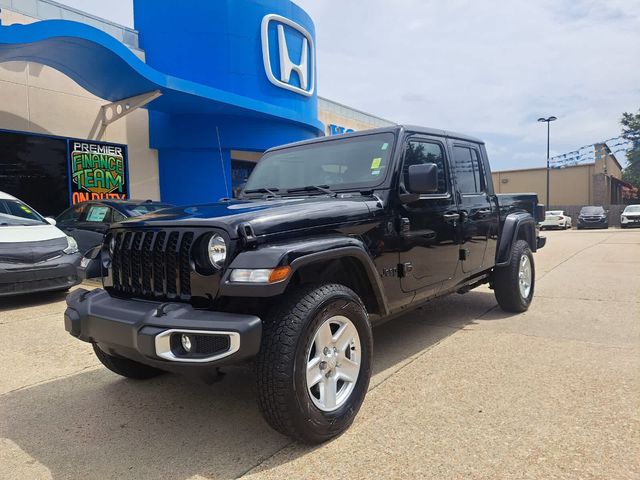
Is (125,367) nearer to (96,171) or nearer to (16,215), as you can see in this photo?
(16,215)

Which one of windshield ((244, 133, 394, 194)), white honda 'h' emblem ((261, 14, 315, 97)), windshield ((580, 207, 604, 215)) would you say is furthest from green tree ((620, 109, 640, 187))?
windshield ((244, 133, 394, 194))

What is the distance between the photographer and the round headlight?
2.57m

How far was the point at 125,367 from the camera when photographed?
3520mm

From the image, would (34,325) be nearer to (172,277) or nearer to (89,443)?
(89,443)

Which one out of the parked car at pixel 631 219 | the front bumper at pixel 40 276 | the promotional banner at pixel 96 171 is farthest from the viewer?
the parked car at pixel 631 219

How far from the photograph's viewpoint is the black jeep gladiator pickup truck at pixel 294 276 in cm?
245

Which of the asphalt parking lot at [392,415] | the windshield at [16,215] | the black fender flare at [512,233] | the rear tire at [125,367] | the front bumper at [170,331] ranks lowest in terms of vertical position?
the asphalt parking lot at [392,415]

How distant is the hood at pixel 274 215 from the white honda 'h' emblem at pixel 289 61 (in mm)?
11881

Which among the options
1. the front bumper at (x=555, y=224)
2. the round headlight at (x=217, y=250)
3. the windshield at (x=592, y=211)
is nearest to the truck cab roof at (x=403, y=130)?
the round headlight at (x=217, y=250)

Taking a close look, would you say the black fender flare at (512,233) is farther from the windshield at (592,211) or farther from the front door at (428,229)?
the windshield at (592,211)

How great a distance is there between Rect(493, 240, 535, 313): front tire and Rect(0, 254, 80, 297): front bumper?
5.42 m

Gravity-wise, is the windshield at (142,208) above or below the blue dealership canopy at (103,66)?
below

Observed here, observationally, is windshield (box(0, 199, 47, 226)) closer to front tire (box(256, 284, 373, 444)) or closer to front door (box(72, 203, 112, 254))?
front door (box(72, 203, 112, 254))

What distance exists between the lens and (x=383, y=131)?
385 centimetres
